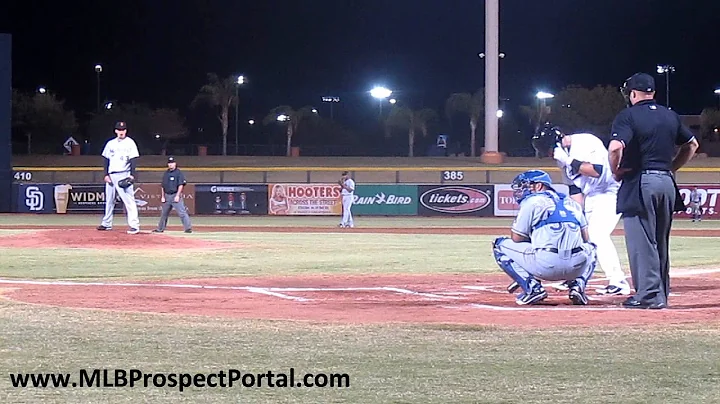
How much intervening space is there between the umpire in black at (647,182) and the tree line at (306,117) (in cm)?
6337

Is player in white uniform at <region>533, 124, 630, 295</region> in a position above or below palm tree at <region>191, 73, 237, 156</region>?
below

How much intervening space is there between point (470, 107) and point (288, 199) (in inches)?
1644

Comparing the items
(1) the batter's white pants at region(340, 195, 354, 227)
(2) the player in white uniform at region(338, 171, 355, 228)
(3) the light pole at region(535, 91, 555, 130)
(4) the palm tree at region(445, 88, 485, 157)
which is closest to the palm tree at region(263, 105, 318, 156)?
(4) the palm tree at region(445, 88, 485, 157)

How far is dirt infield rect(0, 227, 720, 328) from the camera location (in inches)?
317

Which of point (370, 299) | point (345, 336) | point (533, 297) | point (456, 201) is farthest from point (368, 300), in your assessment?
point (456, 201)

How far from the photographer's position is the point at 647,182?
8367mm

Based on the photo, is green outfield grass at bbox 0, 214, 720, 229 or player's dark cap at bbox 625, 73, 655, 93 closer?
player's dark cap at bbox 625, 73, 655, 93

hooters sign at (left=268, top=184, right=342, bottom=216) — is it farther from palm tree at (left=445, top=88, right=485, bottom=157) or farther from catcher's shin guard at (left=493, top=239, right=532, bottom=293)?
palm tree at (left=445, top=88, right=485, bottom=157)

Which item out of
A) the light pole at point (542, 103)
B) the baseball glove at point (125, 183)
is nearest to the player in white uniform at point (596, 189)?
the baseball glove at point (125, 183)

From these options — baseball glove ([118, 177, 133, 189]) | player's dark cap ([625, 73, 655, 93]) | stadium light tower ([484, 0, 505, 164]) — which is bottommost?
baseball glove ([118, 177, 133, 189])

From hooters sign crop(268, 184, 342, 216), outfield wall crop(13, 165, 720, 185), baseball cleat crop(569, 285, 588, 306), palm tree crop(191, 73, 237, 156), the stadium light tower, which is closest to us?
baseball cleat crop(569, 285, 588, 306)

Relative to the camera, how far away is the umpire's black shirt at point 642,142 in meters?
8.34

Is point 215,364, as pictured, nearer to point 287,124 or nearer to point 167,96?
point 287,124

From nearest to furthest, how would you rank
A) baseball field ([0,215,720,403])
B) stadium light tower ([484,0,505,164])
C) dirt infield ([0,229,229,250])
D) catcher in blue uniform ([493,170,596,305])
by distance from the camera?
1. baseball field ([0,215,720,403])
2. catcher in blue uniform ([493,170,596,305])
3. dirt infield ([0,229,229,250])
4. stadium light tower ([484,0,505,164])
